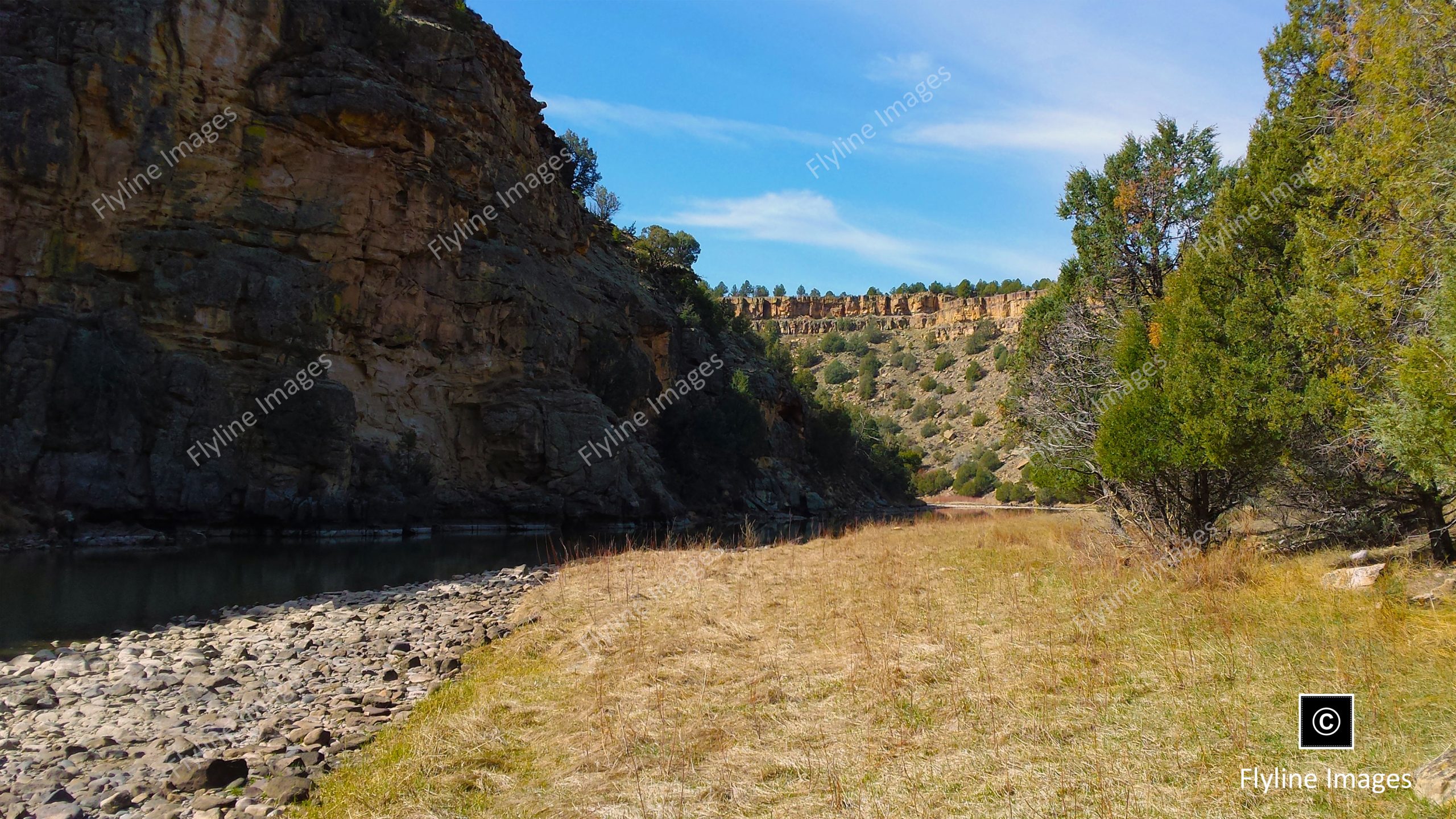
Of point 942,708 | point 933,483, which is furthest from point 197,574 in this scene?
point 933,483

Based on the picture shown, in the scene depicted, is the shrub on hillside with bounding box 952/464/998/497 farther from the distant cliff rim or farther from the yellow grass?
the yellow grass

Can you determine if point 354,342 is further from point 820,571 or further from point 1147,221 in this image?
point 1147,221

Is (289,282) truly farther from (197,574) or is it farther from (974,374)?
(974,374)

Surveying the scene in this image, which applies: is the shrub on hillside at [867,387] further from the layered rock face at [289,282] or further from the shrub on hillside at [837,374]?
the layered rock face at [289,282]

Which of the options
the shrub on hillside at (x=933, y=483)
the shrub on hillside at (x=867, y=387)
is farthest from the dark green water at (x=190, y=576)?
the shrub on hillside at (x=867, y=387)

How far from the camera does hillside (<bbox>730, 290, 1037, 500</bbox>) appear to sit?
7756cm

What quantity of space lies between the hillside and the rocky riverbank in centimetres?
5848

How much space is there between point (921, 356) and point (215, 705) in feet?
319

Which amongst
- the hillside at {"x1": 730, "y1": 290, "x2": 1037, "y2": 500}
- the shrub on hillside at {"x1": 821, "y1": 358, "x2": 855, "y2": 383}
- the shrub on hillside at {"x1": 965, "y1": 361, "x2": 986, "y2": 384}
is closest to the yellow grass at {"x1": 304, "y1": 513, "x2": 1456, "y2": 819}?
the hillside at {"x1": 730, "y1": 290, "x2": 1037, "y2": 500}

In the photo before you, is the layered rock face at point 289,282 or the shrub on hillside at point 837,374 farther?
the shrub on hillside at point 837,374

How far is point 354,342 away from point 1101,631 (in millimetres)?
31406

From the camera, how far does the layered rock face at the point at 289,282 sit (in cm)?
2577

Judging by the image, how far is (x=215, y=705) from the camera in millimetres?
7902

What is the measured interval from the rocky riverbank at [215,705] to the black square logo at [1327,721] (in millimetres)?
6373
